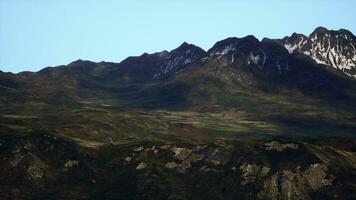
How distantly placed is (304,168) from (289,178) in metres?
8.73

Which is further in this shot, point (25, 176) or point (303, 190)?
point (25, 176)

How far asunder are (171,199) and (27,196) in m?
49.0

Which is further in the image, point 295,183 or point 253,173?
point 253,173

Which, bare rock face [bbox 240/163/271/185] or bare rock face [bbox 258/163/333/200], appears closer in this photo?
bare rock face [bbox 258/163/333/200]

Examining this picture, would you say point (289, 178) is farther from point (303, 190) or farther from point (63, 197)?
point (63, 197)

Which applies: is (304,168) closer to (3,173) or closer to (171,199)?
(171,199)

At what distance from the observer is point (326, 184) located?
185 metres

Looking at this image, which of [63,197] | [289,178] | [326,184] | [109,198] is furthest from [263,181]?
[63,197]

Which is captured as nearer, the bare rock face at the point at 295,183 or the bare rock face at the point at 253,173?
the bare rock face at the point at 295,183

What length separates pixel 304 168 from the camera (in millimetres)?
192125

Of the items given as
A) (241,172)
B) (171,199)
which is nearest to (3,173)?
(171,199)

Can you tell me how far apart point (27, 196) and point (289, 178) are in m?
90.6

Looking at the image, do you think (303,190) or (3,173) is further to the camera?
(3,173)

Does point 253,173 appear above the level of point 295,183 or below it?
above
